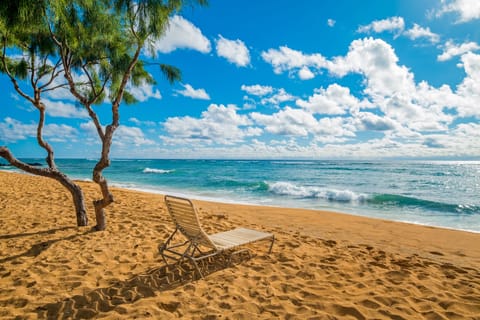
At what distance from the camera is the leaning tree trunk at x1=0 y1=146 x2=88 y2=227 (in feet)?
16.2

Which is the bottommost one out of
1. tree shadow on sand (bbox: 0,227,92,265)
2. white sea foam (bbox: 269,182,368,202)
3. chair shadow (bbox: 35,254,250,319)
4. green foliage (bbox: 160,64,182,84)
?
white sea foam (bbox: 269,182,368,202)

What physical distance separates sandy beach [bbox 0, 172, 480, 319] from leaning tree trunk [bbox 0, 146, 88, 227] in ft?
1.18

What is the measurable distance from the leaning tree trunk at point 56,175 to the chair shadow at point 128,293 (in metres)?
2.73

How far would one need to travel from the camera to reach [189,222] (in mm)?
4090

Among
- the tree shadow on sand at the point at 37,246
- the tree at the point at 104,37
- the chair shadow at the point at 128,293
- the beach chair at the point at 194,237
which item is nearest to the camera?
the chair shadow at the point at 128,293

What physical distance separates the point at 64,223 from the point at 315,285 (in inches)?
209

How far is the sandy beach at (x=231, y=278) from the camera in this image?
2986 mm

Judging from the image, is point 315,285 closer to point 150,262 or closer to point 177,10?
point 150,262

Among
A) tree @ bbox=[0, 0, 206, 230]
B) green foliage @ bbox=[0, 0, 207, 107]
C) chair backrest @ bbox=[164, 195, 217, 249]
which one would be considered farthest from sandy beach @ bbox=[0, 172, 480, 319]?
green foliage @ bbox=[0, 0, 207, 107]

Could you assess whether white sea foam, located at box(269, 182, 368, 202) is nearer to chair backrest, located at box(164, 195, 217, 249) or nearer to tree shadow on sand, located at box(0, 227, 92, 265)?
chair backrest, located at box(164, 195, 217, 249)

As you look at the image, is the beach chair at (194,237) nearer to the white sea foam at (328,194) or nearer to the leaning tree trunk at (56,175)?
the leaning tree trunk at (56,175)

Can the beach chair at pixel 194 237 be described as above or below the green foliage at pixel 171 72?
below

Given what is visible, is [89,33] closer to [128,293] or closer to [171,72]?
[171,72]

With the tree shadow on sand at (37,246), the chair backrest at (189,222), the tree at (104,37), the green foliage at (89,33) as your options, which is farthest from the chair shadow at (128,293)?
the green foliage at (89,33)
